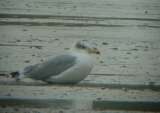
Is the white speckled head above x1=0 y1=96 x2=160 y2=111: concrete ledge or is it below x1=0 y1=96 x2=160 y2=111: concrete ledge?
above

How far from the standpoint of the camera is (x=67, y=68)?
21.7ft

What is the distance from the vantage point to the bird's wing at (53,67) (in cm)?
664

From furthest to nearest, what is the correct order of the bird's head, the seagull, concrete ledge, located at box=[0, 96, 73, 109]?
the bird's head → the seagull → concrete ledge, located at box=[0, 96, 73, 109]

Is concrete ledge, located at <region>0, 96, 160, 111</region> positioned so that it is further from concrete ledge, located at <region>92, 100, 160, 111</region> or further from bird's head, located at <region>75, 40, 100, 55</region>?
bird's head, located at <region>75, 40, 100, 55</region>

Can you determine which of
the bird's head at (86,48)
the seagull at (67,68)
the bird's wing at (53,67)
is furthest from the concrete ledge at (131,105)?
the bird's head at (86,48)

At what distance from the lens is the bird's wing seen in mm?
6642

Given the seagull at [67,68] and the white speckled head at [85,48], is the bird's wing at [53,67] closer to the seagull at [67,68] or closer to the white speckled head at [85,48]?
the seagull at [67,68]

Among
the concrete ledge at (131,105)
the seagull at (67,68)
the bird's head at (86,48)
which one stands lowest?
the concrete ledge at (131,105)

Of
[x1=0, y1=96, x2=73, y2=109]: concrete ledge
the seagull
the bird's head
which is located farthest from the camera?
the bird's head

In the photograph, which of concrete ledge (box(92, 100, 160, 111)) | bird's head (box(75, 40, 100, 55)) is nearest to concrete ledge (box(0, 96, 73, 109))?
concrete ledge (box(92, 100, 160, 111))

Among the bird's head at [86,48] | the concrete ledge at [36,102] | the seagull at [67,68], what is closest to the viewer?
the concrete ledge at [36,102]

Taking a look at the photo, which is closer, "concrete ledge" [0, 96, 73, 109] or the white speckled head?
"concrete ledge" [0, 96, 73, 109]

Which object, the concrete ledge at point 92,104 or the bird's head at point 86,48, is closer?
the concrete ledge at point 92,104

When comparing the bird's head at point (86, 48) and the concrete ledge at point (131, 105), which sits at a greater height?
the bird's head at point (86, 48)
